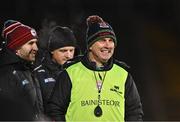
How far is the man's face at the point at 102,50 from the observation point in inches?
191

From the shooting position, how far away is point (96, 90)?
15.9ft

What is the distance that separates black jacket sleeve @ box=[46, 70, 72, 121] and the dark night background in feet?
18.4

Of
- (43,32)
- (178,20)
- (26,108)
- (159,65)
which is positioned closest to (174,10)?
(178,20)

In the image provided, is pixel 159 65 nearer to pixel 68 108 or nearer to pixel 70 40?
pixel 70 40

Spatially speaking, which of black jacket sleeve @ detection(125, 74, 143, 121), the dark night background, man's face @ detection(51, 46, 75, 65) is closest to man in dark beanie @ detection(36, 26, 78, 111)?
man's face @ detection(51, 46, 75, 65)

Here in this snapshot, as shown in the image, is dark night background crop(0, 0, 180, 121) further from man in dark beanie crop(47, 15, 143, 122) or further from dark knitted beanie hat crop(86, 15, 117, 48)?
man in dark beanie crop(47, 15, 143, 122)

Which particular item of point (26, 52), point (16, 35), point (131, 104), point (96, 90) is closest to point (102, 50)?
point (96, 90)

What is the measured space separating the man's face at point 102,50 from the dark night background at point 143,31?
18.0 ft

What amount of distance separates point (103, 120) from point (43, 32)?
1936 millimetres

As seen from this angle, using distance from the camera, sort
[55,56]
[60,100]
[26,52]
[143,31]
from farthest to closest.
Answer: [143,31] → [55,56] → [26,52] → [60,100]

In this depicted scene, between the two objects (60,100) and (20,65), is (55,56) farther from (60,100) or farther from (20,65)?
(60,100)

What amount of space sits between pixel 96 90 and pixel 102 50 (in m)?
0.32

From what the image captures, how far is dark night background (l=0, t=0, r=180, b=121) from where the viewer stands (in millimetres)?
11227

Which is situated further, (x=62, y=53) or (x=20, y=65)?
(x=62, y=53)
